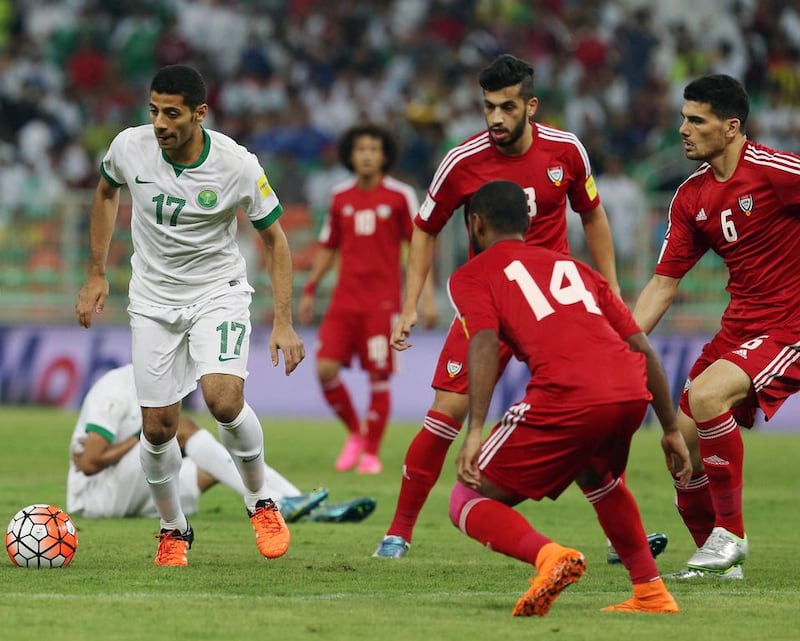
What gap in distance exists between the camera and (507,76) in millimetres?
7992

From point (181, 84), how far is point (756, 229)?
114 inches

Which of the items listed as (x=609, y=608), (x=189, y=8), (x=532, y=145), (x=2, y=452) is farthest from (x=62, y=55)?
(x=609, y=608)

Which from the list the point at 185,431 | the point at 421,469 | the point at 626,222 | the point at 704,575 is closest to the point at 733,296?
the point at 704,575

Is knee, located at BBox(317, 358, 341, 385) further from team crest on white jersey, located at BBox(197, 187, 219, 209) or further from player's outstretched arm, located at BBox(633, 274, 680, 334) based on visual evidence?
team crest on white jersey, located at BBox(197, 187, 219, 209)

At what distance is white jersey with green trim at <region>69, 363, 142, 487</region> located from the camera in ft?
31.3

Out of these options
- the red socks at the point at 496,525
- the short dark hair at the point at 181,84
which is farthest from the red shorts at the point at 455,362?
the red socks at the point at 496,525

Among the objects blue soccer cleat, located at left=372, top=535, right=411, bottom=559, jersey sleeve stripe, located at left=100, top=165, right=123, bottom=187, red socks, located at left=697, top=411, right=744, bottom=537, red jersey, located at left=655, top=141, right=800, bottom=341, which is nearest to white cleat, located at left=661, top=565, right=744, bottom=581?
red socks, located at left=697, top=411, right=744, bottom=537

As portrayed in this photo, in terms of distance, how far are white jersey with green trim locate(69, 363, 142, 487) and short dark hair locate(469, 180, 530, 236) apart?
12.7 ft

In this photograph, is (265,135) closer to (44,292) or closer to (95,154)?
(95,154)

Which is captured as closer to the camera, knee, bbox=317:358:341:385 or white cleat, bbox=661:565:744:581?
white cleat, bbox=661:565:744:581

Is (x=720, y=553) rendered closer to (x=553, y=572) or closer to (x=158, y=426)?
(x=553, y=572)

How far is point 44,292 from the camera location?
18781 mm

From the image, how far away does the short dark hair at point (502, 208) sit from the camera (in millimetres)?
6195

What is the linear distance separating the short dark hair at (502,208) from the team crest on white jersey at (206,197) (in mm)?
1978
